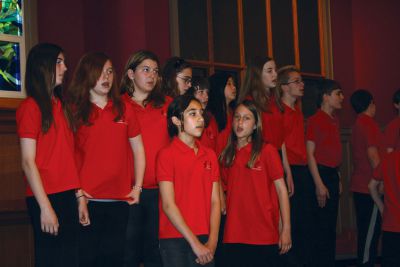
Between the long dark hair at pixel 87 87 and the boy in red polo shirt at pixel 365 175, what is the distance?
2194mm

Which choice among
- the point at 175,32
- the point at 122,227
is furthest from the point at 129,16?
the point at 122,227

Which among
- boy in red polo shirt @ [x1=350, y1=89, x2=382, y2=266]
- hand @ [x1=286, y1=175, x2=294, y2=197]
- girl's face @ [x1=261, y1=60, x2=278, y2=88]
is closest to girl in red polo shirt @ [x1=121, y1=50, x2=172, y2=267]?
girl's face @ [x1=261, y1=60, x2=278, y2=88]

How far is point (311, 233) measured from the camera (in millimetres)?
5133

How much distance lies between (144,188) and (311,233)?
171 centimetres

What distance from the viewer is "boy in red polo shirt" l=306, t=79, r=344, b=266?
17.2ft

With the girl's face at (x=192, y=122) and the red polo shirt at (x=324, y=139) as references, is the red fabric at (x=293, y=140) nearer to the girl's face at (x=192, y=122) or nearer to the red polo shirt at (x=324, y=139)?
the red polo shirt at (x=324, y=139)

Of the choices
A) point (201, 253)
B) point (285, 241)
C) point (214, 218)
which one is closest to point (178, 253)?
point (201, 253)

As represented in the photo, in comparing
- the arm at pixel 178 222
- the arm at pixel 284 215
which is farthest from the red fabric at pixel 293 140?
the arm at pixel 178 222

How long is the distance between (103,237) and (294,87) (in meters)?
2.20

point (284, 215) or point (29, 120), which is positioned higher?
point (29, 120)

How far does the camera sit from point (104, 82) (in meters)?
3.59

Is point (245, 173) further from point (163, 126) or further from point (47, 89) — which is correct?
point (47, 89)

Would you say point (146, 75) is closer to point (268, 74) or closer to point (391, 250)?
point (268, 74)

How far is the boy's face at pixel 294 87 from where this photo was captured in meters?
5.20
